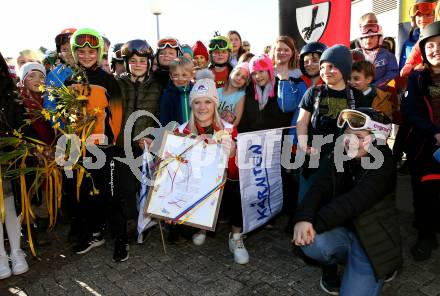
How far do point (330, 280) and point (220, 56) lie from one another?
354 centimetres

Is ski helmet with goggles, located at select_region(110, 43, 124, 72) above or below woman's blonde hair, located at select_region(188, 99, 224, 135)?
above

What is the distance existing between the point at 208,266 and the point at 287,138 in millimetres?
1759

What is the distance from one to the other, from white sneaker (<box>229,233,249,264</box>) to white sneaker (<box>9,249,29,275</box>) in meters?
2.17

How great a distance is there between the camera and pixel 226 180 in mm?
3807

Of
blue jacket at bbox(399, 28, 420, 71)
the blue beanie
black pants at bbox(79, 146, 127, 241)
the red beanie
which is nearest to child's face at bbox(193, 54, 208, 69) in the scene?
the red beanie

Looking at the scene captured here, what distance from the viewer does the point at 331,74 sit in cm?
343

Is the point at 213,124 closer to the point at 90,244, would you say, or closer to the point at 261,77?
the point at 261,77

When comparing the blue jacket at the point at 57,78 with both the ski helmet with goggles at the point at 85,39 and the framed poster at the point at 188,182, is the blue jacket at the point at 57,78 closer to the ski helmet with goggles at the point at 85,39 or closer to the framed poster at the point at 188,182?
the ski helmet with goggles at the point at 85,39

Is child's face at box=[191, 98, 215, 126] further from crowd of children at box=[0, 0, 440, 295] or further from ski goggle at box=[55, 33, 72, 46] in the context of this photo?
ski goggle at box=[55, 33, 72, 46]

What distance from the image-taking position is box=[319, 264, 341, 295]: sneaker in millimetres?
3130

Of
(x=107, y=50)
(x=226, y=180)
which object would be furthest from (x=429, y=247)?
(x=107, y=50)

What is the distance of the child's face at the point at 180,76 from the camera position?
409 centimetres

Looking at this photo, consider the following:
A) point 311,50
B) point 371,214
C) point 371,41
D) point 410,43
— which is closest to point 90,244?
point 371,214

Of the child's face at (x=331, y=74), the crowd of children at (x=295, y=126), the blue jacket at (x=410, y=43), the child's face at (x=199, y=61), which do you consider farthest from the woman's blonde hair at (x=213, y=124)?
the blue jacket at (x=410, y=43)
